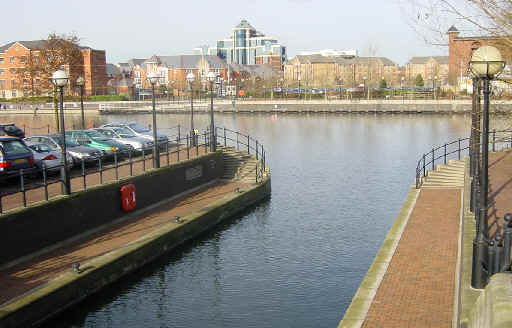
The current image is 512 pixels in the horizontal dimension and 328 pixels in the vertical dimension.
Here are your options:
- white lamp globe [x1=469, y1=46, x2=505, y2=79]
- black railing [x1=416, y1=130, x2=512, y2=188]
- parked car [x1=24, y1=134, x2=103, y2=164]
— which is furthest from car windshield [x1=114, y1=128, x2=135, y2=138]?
white lamp globe [x1=469, y1=46, x2=505, y2=79]

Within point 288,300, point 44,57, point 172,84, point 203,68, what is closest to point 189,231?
point 288,300

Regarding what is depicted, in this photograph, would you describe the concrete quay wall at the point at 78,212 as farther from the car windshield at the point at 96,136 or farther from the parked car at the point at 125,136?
the car windshield at the point at 96,136

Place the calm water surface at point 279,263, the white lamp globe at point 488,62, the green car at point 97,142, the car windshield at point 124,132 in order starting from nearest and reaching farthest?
the white lamp globe at point 488,62 → the calm water surface at point 279,263 → the green car at point 97,142 → the car windshield at point 124,132

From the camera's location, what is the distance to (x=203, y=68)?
143 m

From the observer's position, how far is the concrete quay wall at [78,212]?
14625 millimetres

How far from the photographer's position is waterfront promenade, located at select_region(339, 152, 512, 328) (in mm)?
10672

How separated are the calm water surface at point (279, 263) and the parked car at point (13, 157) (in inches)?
240

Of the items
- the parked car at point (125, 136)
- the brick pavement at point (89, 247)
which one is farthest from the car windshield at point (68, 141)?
the brick pavement at point (89, 247)

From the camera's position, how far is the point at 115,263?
15.1 meters

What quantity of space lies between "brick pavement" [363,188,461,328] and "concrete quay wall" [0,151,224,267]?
9.37 meters

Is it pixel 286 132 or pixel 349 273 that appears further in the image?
pixel 286 132

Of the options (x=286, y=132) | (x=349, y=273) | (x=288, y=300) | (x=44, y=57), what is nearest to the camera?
(x=288, y=300)

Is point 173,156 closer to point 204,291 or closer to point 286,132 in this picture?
point 204,291

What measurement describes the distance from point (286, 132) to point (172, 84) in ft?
259
